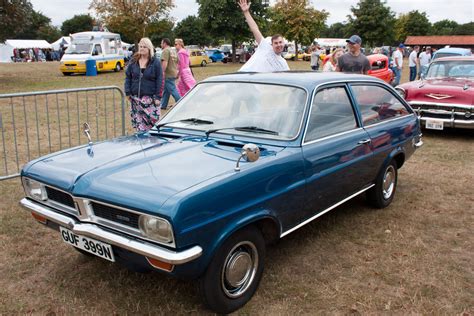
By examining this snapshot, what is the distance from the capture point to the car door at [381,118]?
185 inches

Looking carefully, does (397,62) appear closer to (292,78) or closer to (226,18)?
(292,78)

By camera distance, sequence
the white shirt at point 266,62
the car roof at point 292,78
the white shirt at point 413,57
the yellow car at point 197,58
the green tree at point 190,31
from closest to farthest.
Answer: the car roof at point 292,78, the white shirt at point 266,62, the white shirt at point 413,57, the yellow car at point 197,58, the green tree at point 190,31

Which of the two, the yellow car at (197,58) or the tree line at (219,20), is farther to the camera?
the yellow car at (197,58)

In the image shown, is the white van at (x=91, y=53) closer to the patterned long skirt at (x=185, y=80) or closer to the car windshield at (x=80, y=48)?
the car windshield at (x=80, y=48)

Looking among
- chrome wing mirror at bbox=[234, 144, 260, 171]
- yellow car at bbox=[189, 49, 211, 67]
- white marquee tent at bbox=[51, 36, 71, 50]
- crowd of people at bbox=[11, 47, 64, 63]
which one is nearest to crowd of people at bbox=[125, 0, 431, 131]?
chrome wing mirror at bbox=[234, 144, 260, 171]

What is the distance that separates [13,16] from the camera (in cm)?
1988

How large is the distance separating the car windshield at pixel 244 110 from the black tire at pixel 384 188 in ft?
5.52

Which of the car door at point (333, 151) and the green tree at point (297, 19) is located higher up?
the green tree at point (297, 19)

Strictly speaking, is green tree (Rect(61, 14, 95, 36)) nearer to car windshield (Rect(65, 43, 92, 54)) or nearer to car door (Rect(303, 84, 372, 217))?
car windshield (Rect(65, 43, 92, 54))

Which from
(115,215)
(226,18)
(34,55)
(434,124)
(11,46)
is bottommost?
(34,55)

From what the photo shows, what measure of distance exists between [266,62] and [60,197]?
3859 millimetres

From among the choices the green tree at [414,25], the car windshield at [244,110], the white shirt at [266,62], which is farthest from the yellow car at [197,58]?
the green tree at [414,25]

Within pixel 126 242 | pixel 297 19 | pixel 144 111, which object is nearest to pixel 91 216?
pixel 126 242

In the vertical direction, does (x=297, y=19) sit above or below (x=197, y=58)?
above
